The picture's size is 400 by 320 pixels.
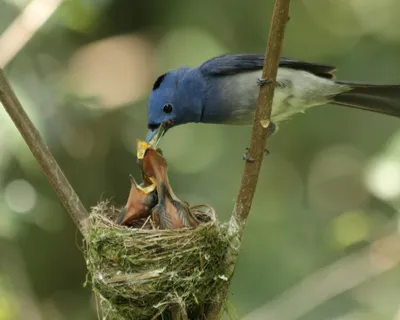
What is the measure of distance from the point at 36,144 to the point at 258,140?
0.88 meters

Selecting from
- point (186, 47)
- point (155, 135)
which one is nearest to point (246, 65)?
point (155, 135)

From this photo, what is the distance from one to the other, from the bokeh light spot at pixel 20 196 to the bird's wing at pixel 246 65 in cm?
134

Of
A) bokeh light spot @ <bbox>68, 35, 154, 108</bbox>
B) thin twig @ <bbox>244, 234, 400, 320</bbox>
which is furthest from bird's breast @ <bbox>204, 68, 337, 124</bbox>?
bokeh light spot @ <bbox>68, 35, 154, 108</bbox>

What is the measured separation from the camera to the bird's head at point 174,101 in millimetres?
3957

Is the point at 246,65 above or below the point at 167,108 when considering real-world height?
above

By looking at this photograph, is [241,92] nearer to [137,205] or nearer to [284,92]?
[284,92]

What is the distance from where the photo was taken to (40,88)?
4.86 m

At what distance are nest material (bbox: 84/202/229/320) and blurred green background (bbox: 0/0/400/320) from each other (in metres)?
1.25

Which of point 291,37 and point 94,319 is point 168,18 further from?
point 94,319

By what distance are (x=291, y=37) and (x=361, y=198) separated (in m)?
1.56

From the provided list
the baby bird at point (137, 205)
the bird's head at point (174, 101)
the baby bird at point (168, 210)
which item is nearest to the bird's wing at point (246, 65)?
the bird's head at point (174, 101)

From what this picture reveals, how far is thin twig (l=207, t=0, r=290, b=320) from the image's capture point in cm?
252

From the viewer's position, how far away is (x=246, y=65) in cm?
415

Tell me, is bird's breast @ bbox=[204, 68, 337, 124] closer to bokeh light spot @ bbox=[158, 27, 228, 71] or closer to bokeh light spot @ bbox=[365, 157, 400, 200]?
bokeh light spot @ bbox=[365, 157, 400, 200]
